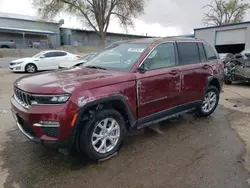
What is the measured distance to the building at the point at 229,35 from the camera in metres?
17.6

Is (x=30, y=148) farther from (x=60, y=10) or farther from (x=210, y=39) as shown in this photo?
(x=60, y=10)

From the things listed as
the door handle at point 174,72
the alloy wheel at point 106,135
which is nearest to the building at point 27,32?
the door handle at point 174,72

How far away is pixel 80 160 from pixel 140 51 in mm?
2035

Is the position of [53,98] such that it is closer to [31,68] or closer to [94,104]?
[94,104]

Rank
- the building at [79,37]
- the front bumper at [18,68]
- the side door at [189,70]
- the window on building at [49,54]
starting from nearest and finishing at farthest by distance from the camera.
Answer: the side door at [189,70] < the front bumper at [18,68] < the window on building at [49,54] < the building at [79,37]

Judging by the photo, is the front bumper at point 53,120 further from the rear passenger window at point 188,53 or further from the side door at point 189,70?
the rear passenger window at point 188,53

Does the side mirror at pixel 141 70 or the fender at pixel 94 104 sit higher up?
the side mirror at pixel 141 70

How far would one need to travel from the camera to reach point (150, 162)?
3062 mm

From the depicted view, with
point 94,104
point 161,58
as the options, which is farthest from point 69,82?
point 161,58

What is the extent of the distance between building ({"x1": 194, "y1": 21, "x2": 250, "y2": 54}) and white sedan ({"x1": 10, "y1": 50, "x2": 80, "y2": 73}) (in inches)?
552

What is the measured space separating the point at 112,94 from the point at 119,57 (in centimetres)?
110

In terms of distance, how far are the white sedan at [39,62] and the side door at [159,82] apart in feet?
36.4

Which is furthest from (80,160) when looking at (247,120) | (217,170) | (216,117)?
(247,120)

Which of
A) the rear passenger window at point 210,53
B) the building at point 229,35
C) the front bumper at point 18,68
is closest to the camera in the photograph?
the rear passenger window at point 210,53
